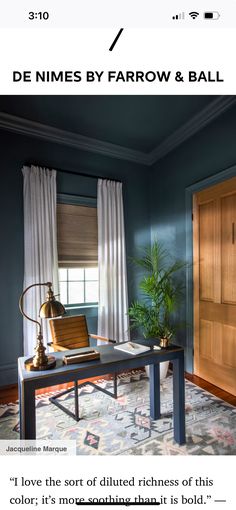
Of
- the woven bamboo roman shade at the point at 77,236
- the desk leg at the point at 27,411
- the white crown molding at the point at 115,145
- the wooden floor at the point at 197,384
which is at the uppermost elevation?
the white crown molding at the point at 115,145

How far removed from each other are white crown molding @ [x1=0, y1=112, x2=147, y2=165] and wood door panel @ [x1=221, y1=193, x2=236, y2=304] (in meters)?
1.59

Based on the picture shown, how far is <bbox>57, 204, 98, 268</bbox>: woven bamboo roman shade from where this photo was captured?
10.5 feet

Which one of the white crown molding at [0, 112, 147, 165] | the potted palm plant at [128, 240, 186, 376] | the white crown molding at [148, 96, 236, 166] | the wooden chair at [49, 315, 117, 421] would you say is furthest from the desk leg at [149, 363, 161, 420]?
the white crown molding at [0, 112, 147, 165]

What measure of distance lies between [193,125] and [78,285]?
240 cm

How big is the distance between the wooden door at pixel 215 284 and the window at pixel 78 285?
53.0 inches

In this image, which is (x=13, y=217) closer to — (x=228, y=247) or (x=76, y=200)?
(x=76, y=200)

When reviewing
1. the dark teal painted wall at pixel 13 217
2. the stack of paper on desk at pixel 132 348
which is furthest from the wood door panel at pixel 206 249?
the dark teal painted wall at pixel 13 217

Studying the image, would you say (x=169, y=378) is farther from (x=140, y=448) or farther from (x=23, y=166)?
(x=23, y=166)

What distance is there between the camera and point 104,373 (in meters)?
1.58

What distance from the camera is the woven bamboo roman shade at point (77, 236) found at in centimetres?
319
